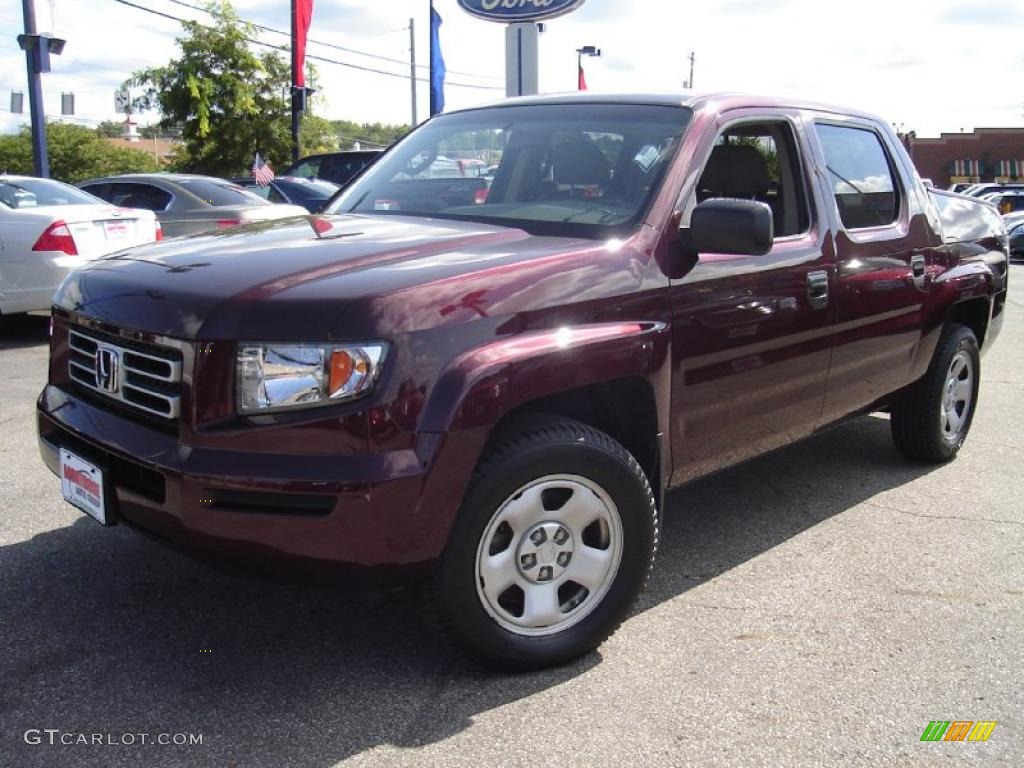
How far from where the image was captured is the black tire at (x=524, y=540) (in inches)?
112

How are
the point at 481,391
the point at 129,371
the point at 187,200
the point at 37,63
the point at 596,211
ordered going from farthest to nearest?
the point at 37,63 < the point at 187,200 < the point at 596,211 < the point at 129,371 < the point at 481,391

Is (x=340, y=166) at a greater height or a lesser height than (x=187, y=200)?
greater

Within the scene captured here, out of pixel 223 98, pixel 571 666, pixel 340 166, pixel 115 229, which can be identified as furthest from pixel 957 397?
pixel 223 98

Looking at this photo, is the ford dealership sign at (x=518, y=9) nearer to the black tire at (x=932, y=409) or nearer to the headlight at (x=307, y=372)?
the black tire at (x=932, y=409)

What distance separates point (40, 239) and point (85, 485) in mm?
6080

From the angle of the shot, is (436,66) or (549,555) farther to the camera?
(436,66)

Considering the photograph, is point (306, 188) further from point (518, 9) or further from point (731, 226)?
point (731, 226)

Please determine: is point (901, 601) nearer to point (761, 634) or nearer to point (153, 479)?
point (761, 634)

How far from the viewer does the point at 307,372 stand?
8.84 ft

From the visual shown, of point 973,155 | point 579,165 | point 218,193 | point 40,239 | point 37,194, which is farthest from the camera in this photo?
point 973,155

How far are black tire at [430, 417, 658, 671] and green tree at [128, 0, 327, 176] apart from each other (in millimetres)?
28891

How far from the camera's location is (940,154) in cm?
6594

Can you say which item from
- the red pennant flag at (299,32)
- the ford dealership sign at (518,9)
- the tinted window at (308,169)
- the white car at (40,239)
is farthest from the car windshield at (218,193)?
the red pennant flag at (299,32)

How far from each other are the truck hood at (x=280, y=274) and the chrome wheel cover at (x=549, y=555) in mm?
704
